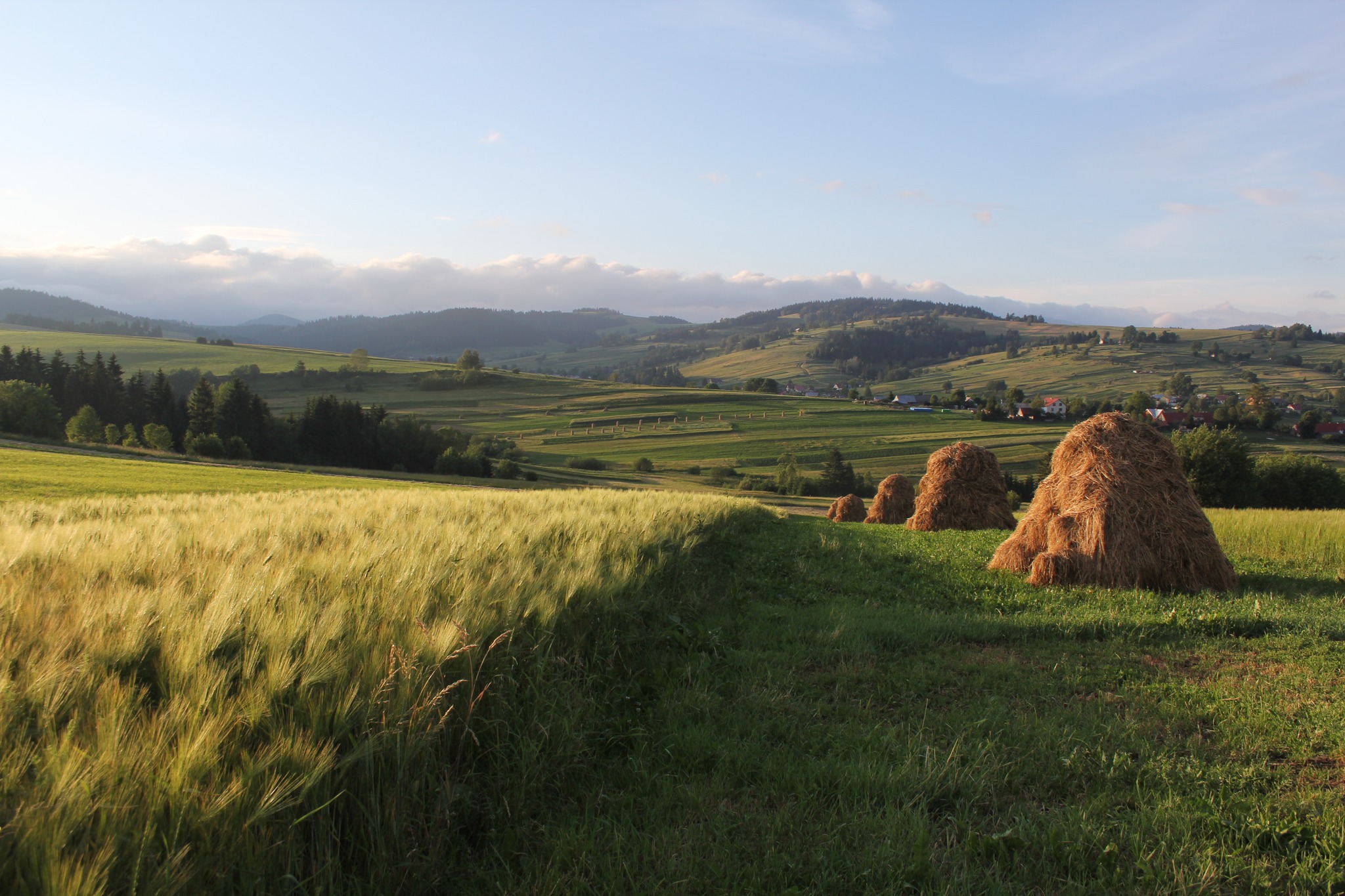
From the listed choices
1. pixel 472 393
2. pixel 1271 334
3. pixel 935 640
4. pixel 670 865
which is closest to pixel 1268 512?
pixel 935 640

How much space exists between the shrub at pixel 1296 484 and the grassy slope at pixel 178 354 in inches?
5212

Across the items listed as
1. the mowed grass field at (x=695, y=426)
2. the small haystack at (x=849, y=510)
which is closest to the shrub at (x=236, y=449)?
the mowed grass field at (x=695, y=426)

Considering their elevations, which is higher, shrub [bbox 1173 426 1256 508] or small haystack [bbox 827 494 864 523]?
shrub [bbox 1173 426 1256 508]

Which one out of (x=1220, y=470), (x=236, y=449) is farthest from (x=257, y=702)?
(x=236, y=449)

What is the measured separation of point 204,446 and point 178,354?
349 feet

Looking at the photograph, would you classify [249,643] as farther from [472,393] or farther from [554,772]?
[472,393]

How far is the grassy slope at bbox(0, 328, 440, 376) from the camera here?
12106 centimetres

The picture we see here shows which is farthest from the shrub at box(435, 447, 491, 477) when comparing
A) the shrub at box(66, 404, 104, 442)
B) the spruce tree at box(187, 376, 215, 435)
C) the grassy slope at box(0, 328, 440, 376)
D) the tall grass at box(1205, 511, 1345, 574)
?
the grassy slope at box(0, 328, 440, 376)

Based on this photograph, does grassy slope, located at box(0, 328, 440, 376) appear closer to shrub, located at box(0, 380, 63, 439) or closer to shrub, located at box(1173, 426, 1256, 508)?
shrub, located at box(0, 380, 63, 439)

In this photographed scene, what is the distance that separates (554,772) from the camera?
11.6 ft

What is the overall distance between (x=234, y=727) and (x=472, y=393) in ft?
430

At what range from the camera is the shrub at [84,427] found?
A: 4866 centimetres

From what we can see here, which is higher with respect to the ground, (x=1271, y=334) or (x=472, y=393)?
(x=1271, y=334)

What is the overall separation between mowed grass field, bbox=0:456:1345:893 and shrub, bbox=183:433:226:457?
50.3 metres
